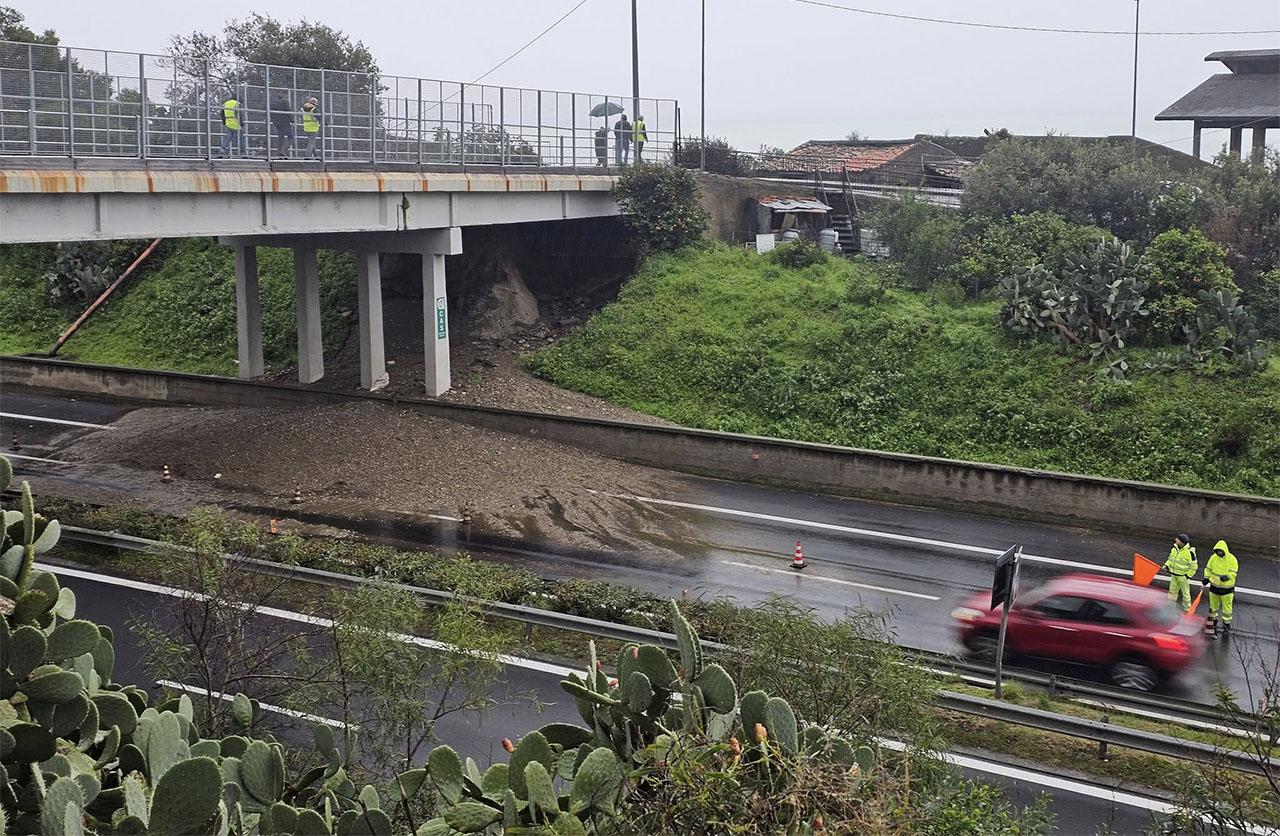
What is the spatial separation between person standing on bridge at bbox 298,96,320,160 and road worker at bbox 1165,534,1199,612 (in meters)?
17.7

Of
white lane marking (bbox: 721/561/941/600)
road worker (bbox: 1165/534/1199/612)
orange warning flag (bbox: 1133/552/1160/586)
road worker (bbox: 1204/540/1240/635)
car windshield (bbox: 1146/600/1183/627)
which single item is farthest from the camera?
white lane marking (bbox: 721/561/941/600)

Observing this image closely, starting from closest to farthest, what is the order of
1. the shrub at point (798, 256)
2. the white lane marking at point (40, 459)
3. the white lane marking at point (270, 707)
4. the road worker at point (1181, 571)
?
the white lane marking at point (270, 707) → the road worker at point (1181, 571) → the white lane marking at point (40, 459) → the shrub at point (798, 256)

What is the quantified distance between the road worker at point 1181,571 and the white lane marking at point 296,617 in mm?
8667

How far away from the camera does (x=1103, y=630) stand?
50.8ft

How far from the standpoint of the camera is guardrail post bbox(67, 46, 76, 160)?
1905 cm

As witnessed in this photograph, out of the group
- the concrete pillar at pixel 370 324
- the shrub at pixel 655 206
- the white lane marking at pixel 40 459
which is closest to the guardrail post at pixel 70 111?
the white lane marking at pixel 40 459

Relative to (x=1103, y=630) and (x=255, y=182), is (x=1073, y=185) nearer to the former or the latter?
(x=1103, y=630)

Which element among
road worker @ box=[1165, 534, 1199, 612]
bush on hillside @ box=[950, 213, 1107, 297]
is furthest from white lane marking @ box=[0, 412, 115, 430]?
road worker @ box=[1165, 534, 1199, 612]

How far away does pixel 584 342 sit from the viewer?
105ft

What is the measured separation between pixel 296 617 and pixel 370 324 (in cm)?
1480

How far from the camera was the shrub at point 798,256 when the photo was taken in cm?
3444

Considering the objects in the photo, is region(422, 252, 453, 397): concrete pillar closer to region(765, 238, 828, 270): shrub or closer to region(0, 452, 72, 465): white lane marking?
region(0, 452, 72, 465): white lane marking

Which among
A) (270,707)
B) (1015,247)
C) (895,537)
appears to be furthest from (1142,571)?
(1015,247)

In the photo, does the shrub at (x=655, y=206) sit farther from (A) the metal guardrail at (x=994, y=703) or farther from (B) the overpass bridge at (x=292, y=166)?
(A) the metal guardrail at (x=994, y=703)
